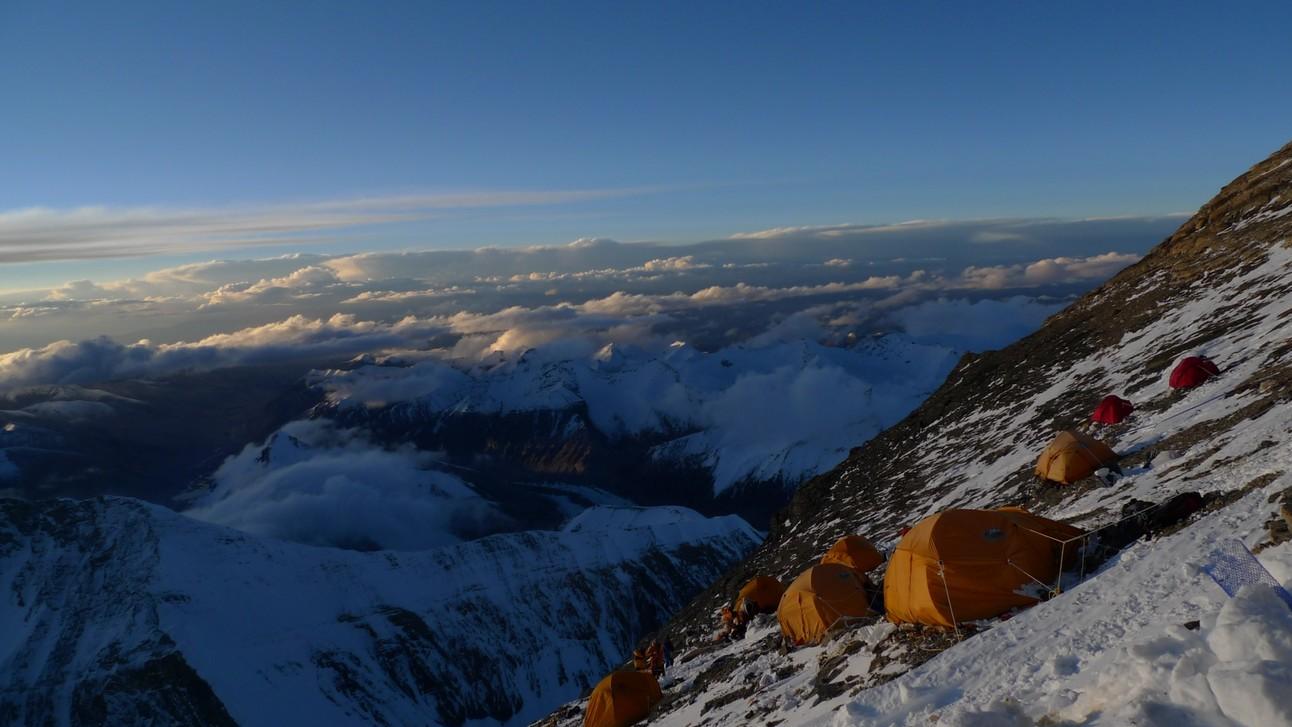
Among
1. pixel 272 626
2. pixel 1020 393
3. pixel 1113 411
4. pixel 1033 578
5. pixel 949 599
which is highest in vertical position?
pixel 1113 411

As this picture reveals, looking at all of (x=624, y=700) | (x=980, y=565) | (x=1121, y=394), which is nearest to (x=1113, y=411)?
(x=1121, y=394)

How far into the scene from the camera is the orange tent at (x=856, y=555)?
92.8ft

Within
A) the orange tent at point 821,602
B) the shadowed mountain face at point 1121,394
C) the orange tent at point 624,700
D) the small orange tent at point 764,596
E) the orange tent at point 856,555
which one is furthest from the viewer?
the small orange tent at point 764,596

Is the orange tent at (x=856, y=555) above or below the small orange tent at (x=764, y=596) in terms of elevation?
Result: above

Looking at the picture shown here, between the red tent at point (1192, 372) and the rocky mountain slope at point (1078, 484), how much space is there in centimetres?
66

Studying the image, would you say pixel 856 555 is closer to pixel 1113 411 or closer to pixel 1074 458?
pixel 1074 458

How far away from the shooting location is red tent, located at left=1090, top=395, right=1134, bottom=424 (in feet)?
97.5

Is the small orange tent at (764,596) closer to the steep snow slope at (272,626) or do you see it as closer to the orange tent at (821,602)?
the orange tent at (821,602)

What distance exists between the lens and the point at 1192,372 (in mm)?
28719

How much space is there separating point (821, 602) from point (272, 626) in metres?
133

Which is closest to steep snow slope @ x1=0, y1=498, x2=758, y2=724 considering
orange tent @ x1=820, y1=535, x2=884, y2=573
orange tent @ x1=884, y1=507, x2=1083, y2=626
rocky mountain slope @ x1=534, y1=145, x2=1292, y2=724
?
rocky mountain slope @ x1=534, y1=145, x2=1292, y2=724

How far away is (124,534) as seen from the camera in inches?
5704

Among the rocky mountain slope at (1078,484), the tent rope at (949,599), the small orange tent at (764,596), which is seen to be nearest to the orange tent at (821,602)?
the rocky mountain slope at (1078,484)

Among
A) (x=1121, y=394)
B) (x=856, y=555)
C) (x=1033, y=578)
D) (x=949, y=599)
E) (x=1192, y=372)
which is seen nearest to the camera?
(x=1033, y=578)
